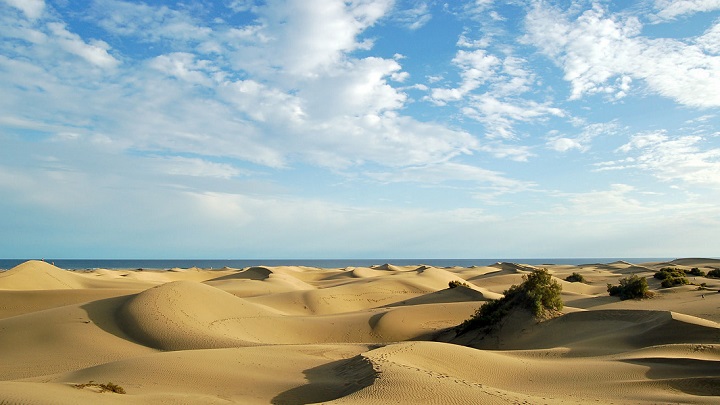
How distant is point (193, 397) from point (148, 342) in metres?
8.39

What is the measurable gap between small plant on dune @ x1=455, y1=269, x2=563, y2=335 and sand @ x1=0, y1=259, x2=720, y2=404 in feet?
1.22

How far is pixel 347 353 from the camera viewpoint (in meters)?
13.6

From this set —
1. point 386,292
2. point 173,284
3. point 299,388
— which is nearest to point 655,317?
point 299,388

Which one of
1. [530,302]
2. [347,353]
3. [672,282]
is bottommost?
[347,353]

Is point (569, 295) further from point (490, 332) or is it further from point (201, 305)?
point (201, 305)

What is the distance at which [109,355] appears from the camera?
14422mm

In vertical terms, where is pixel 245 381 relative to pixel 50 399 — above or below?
below

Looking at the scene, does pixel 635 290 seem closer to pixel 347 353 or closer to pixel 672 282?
pixel 672 282

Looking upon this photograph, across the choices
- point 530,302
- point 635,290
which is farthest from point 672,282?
point 530,302

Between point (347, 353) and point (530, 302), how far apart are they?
7.53 meters

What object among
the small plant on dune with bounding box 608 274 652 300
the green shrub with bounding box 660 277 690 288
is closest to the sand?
the small plant on dune with bounding box 608 274 652 300

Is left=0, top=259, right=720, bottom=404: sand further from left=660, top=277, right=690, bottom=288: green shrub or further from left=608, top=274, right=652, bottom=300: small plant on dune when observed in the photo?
left=660, top=277, right=690, bottom=288: green shrub

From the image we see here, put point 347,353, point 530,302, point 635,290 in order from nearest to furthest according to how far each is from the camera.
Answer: point 347,353, point 530,302, point 635,290

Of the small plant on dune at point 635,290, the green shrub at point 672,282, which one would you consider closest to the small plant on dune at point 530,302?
the small plant on dune at point 635,290
